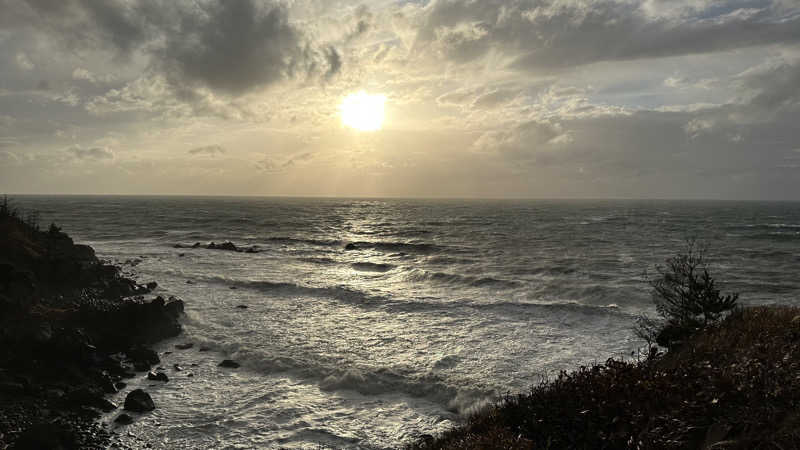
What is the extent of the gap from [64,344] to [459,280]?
24135mm

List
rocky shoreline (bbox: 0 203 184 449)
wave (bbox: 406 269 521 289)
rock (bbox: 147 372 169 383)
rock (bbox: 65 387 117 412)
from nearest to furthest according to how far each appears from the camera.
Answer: rocky shoreline (bbox: 0 203 184 449)
rock (bbox: 65 387 117 412)
rock (bbox: 147 372 169 383)
wave (bbox: 406 269 521 289)

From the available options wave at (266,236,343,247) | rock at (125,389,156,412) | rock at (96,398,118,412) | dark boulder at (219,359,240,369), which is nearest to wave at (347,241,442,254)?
wave at (266,236,343,247)

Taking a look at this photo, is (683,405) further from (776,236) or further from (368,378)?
(776,236)

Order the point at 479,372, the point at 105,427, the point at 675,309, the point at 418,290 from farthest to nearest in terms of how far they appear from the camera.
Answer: the point at 418,290
the point at 479,372
the point at 675,309
the point at 105,427

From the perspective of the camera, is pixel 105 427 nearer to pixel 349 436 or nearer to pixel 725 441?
pixel 349 436

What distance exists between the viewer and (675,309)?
13641mm

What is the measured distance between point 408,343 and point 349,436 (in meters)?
7.26

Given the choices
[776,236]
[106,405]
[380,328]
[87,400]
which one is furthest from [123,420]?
[776,236]

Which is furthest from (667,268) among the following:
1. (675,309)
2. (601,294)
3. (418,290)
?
(675,309)

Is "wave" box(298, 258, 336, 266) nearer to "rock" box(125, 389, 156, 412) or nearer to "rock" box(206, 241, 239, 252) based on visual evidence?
"rock" box(206, 241, 239, 252)

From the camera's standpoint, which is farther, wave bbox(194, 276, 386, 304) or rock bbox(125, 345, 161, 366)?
wave bbox(194, 276, 386, 304)

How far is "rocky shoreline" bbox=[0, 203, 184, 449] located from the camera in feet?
34.1

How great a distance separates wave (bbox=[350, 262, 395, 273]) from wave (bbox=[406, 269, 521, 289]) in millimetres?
3803

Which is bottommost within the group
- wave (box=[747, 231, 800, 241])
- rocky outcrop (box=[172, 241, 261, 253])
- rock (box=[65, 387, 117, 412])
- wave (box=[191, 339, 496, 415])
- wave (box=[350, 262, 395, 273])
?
wave (box=[191, 339, 496, 415])
